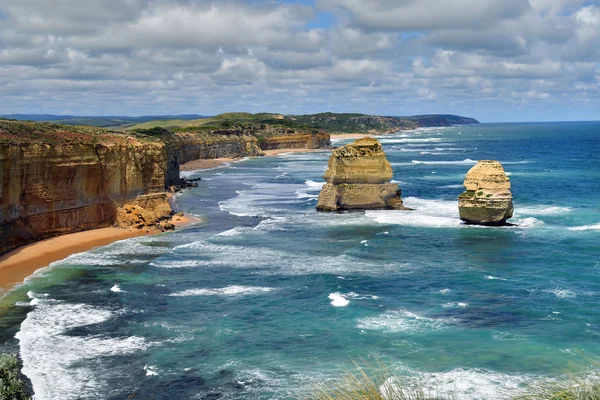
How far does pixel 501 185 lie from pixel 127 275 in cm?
2812

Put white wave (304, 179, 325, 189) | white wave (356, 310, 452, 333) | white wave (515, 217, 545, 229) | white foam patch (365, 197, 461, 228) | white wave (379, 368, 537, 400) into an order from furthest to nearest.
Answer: white wave (304, 179, 325, 189) < white foam patch (365, 197, 461, 228) < white wave (515, 217, 545, 229) < white wave (356, 310, 452, 333) < white wave (379, 368, 537, 400)

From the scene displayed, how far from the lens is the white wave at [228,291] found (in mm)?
32906

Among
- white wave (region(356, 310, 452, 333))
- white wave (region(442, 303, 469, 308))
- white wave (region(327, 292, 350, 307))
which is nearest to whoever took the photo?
white wave (region(356, 310, 452, 333))

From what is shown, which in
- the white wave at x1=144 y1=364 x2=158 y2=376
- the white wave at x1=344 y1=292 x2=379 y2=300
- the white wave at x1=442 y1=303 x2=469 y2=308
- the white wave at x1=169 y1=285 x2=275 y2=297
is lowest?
the white wave at x1=144 y1=364 x2=158 y2=376

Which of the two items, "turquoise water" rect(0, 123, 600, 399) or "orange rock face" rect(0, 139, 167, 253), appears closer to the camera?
"turquoise water" rect(0, 123, 600, 399)

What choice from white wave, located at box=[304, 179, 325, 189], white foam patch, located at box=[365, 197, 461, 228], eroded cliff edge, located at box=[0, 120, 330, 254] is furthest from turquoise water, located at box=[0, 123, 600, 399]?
white wave, located at box=[304, 179, 325, 189]

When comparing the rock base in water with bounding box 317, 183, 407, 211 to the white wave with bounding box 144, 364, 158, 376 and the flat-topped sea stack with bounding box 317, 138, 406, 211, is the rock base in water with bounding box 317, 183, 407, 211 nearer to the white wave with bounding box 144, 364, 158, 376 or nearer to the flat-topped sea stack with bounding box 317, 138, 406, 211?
the flat-topped sea stack with bounding box 317, 138, 406, 211

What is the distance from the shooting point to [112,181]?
169 ft

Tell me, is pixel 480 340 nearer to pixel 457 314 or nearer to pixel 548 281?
pixel 457 314

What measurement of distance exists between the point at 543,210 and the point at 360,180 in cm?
1760

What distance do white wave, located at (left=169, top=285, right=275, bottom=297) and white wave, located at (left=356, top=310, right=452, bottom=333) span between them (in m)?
6.91

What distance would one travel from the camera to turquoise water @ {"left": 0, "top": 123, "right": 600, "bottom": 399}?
22.9 metres

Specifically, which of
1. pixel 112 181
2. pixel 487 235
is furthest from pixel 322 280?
pixel 112 181

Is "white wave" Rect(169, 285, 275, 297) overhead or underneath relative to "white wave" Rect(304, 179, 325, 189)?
underneath
